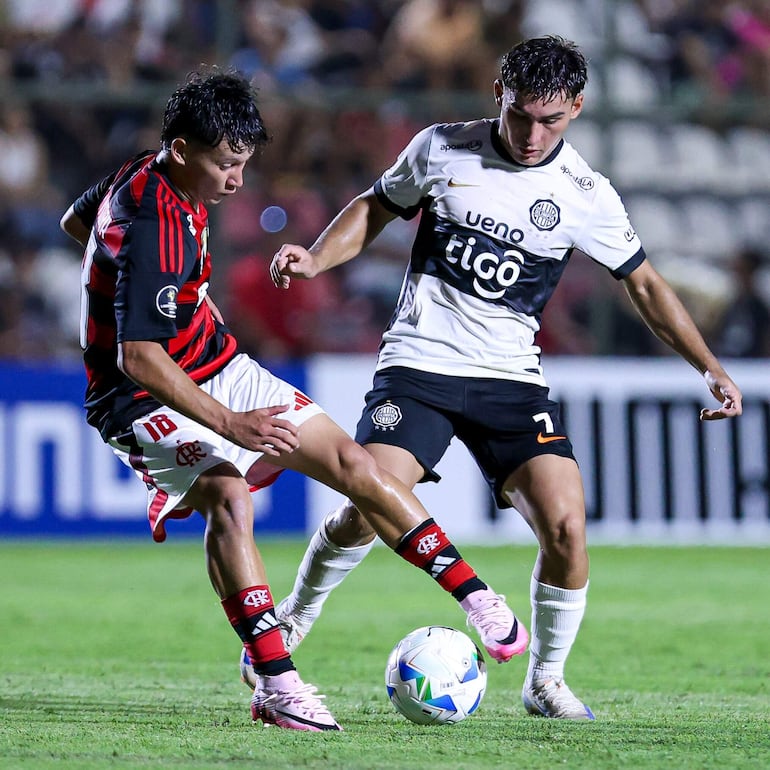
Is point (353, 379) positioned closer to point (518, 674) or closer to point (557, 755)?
point (518, 674)

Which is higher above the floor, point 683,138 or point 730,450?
point 683,138

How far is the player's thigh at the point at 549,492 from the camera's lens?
484cm

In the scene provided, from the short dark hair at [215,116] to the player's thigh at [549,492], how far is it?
1.47 metres

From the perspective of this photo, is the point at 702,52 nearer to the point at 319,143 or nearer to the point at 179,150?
the point at 319,143

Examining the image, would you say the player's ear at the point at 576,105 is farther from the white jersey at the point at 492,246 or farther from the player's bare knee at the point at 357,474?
the player's bare knee at the point at 357,474

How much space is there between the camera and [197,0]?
40.6ft

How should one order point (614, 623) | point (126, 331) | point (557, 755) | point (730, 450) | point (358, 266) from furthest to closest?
point (358, 266) < point (730, 450) < point (614, 623) < point (126, 331) < point (557, 755)

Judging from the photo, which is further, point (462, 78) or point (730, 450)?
point (462, 78)

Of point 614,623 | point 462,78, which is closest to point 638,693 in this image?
point 614,623

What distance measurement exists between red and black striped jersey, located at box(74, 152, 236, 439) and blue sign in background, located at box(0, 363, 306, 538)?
582 cm

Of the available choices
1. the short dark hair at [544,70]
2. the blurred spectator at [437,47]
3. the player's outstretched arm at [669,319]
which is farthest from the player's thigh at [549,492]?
the blurred spectator at [437,47]

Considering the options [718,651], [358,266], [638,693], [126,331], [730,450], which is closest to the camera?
[126,331]

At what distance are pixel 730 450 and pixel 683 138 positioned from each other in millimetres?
3292

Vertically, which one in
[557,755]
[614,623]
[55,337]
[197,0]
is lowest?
[614,623]
